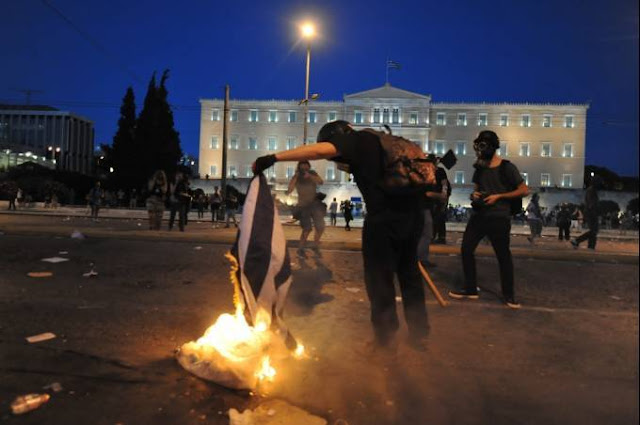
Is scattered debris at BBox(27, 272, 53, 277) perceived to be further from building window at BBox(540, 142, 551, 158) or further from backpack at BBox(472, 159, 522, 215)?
building window at BBox(540, 142, 551, 158)

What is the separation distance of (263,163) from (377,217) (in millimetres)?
769

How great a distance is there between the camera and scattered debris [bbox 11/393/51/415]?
2.55 meters

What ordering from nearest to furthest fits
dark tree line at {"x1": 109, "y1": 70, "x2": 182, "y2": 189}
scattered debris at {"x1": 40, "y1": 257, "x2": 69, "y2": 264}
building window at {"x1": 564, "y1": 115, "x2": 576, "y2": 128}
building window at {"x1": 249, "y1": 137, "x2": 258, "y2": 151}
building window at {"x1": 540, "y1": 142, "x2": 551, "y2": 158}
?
1. scattered debris at {"x1": 40, "y1": 257, "x2": 69, "y2": 264}
2. dark tree line at {"x1": 109, "y1": 70, "x2": 182, "y2": 189}
3. building window at {"x1": 564, "y1": 115, "x2": 576, "y2": 128}
4. building window at {"x1": 540, "y1": 142, "x2": 551, "y2": 158}
5. building window at {"x1": 249, "y1": 137, "x2": 258, "y2": 151}

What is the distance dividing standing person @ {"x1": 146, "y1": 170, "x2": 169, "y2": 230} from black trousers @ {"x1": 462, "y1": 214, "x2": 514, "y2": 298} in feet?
29.5

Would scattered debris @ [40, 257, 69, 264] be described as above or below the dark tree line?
below

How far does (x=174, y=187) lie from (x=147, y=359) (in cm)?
1022

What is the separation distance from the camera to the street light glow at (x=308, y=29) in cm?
2659

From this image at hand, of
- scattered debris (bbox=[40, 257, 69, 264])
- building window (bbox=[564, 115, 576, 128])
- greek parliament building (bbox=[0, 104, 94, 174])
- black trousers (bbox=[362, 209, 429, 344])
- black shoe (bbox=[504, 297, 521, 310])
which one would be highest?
greek parliament building (bbox=[0, 104, 94, 174])

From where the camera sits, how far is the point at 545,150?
78625 millimetres

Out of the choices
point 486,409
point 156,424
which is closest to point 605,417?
point 486,409

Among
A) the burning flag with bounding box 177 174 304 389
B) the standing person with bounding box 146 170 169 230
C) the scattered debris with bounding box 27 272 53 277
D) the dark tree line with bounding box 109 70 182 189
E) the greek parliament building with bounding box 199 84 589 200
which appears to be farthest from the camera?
the greek parliament building with bounding box 199 84 589 200

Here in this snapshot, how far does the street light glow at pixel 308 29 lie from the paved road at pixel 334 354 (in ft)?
73.9

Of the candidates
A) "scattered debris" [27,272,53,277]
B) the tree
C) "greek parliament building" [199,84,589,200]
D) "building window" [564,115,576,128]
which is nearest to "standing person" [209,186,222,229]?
"scattered debris" [27,272,53,277]

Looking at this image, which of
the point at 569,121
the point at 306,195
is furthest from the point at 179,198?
the point at 569,121
